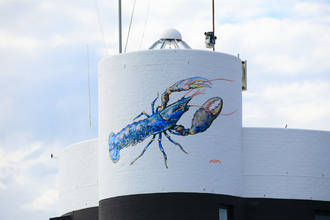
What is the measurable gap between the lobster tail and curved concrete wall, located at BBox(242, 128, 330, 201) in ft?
27.7

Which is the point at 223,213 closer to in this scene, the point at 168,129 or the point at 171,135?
the point at 171,135

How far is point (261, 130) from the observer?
47406mm

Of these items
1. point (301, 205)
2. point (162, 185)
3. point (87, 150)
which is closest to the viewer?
point (162, 185)

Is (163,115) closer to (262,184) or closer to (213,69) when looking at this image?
(213,69)

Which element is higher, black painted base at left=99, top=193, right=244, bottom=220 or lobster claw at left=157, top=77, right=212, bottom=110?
lobster claw at left=157, top=77, right=212, bottom=110

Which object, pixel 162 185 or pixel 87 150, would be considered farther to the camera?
pixel 87 150

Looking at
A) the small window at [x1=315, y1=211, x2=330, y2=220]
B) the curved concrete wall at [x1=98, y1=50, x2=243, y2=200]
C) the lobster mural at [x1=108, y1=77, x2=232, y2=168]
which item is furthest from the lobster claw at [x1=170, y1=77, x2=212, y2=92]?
the small window at [x1=315, y1=211, x2=330, y2=220]

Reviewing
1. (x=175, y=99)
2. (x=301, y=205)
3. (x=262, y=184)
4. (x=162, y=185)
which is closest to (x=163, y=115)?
(x=175, y=99)

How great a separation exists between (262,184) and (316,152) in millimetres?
4517

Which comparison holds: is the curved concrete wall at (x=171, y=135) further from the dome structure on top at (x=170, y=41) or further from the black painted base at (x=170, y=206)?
the dome structure on top at (x=170, y=41)

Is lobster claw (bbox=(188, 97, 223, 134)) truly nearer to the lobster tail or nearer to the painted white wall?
the lobster tail

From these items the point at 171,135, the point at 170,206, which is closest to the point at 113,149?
the point at 171,135

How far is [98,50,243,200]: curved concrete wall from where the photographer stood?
144 ft

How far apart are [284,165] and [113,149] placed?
11.5 m
